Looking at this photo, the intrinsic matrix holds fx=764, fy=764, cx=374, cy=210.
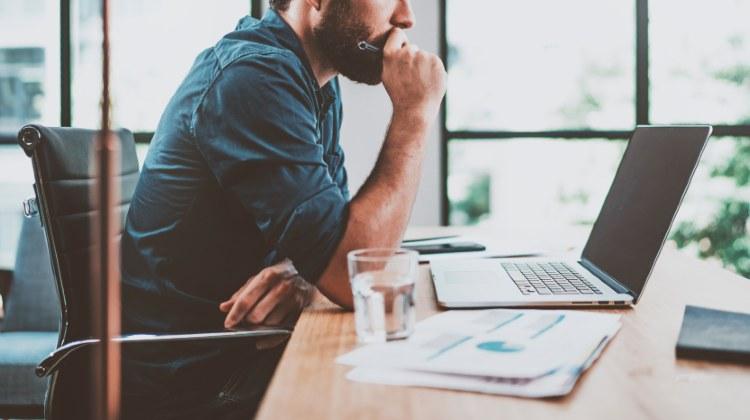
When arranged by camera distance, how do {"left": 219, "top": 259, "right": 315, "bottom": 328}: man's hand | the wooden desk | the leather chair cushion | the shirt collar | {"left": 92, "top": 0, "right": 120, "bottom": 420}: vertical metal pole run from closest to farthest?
1. {"left": 92, "top": 0, "right": 120, "bottom": 420}: vertical metal pole
2. the wooden desk
3. {"left": 219, "top": 259, "right": 315, "bottom": 328}: man's hand
4. the shirt collar
5. the leather chair cushion

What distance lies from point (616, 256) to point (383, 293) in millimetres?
475

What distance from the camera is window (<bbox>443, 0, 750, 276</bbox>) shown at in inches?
134

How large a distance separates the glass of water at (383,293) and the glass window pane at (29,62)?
3064mm

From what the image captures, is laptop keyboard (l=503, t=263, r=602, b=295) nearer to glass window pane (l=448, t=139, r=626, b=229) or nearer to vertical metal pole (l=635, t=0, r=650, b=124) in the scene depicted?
glass window pane (l=448, t=139, r=626, b=229)

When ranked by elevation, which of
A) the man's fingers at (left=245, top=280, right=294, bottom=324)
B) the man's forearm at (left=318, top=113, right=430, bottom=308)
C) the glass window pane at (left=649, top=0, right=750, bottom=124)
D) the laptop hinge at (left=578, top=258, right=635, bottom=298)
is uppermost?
the glass window pane at (left=649, top=0, right=750, bottom=124)

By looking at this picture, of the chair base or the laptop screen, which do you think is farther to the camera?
the chair base

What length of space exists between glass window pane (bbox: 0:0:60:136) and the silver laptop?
279cm

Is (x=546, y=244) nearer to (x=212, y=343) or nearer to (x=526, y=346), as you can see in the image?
(x=212, y=343)

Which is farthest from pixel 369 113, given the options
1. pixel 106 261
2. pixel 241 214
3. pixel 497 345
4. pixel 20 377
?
pixel 106 261

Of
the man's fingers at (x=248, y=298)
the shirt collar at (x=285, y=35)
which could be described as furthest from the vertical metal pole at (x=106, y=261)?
the shirt collar at (x=285, y=35)

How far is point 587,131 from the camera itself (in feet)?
11.1

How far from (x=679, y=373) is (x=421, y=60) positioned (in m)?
0.85

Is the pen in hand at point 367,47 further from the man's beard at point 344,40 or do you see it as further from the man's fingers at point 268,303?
the man's fingers at point 268,303

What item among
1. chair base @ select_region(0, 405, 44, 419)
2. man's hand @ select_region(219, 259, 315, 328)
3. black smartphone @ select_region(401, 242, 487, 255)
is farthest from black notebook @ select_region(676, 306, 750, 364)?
chair base @ select_region(0, 405, 44, 419)
